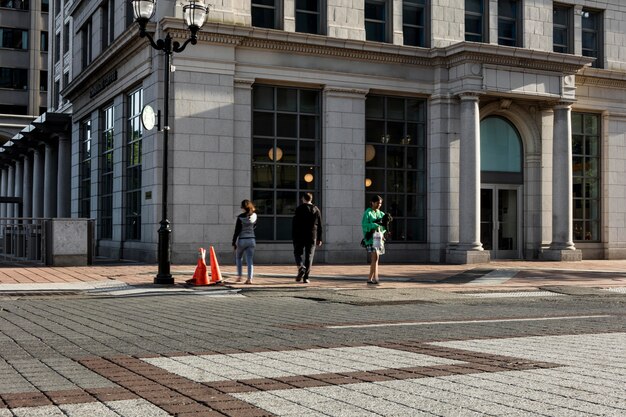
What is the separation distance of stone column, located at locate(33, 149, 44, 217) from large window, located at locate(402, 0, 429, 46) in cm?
2672

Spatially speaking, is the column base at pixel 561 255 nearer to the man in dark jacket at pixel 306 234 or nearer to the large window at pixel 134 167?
the man in dark jacket at pixel 306 234

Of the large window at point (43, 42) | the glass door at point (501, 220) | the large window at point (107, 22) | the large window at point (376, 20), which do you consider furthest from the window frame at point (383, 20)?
the large window at point (43, 42)

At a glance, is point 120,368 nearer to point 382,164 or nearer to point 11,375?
point 11,375

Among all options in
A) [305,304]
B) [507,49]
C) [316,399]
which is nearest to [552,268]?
[507,49]

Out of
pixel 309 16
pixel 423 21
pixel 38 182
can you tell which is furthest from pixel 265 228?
pixel 38 182

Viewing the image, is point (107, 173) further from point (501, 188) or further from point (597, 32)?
point (597, 32)

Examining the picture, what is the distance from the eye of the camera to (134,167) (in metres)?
28.4

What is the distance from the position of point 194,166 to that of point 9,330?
16.0 meters

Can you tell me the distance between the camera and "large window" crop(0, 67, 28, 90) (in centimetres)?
6825

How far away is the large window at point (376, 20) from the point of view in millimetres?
28734

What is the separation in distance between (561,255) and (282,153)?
1085 centimetres

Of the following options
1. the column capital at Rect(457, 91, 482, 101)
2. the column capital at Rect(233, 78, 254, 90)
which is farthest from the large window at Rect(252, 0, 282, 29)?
the column capital at Rect(457, 91, 482, 101)

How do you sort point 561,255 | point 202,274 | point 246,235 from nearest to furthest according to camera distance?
point 202,274
point 246,235
point 561,255

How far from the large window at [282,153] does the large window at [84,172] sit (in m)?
11.2
